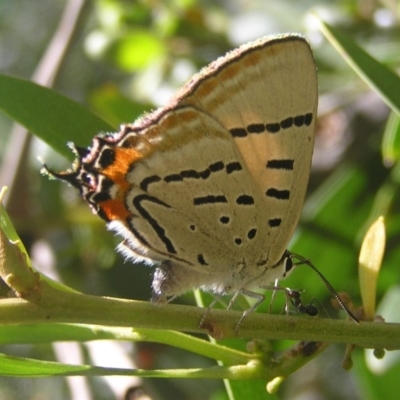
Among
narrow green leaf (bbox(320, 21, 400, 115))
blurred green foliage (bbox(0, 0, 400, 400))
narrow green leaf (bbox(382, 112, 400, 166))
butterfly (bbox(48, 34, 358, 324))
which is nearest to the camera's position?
butterfly (bbox(48, 34, 358, 324))

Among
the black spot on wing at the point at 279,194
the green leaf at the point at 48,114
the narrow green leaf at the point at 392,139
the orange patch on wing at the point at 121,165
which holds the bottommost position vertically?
the orange patch on wing at the point at 121,165

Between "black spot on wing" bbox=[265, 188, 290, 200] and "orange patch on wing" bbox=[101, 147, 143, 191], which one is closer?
"orange patch on wing" bbox=[101, 147, 143, 191]

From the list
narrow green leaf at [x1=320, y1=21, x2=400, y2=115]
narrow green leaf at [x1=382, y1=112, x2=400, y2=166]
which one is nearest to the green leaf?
narrow green leaf at [x1=320, y1=21, x2=400, y2=115]

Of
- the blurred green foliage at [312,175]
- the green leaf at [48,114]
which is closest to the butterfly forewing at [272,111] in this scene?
the green leaf at [48,114]

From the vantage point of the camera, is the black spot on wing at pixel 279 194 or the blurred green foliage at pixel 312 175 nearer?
the black spot on wing at pixel 279 194

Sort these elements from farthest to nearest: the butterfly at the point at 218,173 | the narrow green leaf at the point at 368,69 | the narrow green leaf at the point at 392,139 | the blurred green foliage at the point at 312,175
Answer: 1. the blurred green foliage at the point at 312,175
2. the narrow green leaf at the point at 392,139
3. the narrow green leaf at the point at 368,69
4. the butterfly at the point at 218,173

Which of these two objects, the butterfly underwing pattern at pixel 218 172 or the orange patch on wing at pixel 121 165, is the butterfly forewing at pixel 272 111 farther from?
the orange patch on wing at pixel 121 165

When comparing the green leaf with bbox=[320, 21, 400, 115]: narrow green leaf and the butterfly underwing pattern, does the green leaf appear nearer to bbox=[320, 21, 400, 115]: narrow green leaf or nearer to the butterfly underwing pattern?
the butterfly underwing pattern

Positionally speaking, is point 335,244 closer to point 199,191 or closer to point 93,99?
point 199,191

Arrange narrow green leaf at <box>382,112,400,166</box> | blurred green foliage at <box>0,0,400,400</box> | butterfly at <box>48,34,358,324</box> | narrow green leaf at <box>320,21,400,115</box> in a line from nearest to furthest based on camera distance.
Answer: butterfly at <box>48,34,358,324</box>, narrow green leaf at <box>320,21,400,115</box>, narrow green leaf at <box>382,112,400,166</box>, blurred green foliage at <box>0,0,400,400</box>
